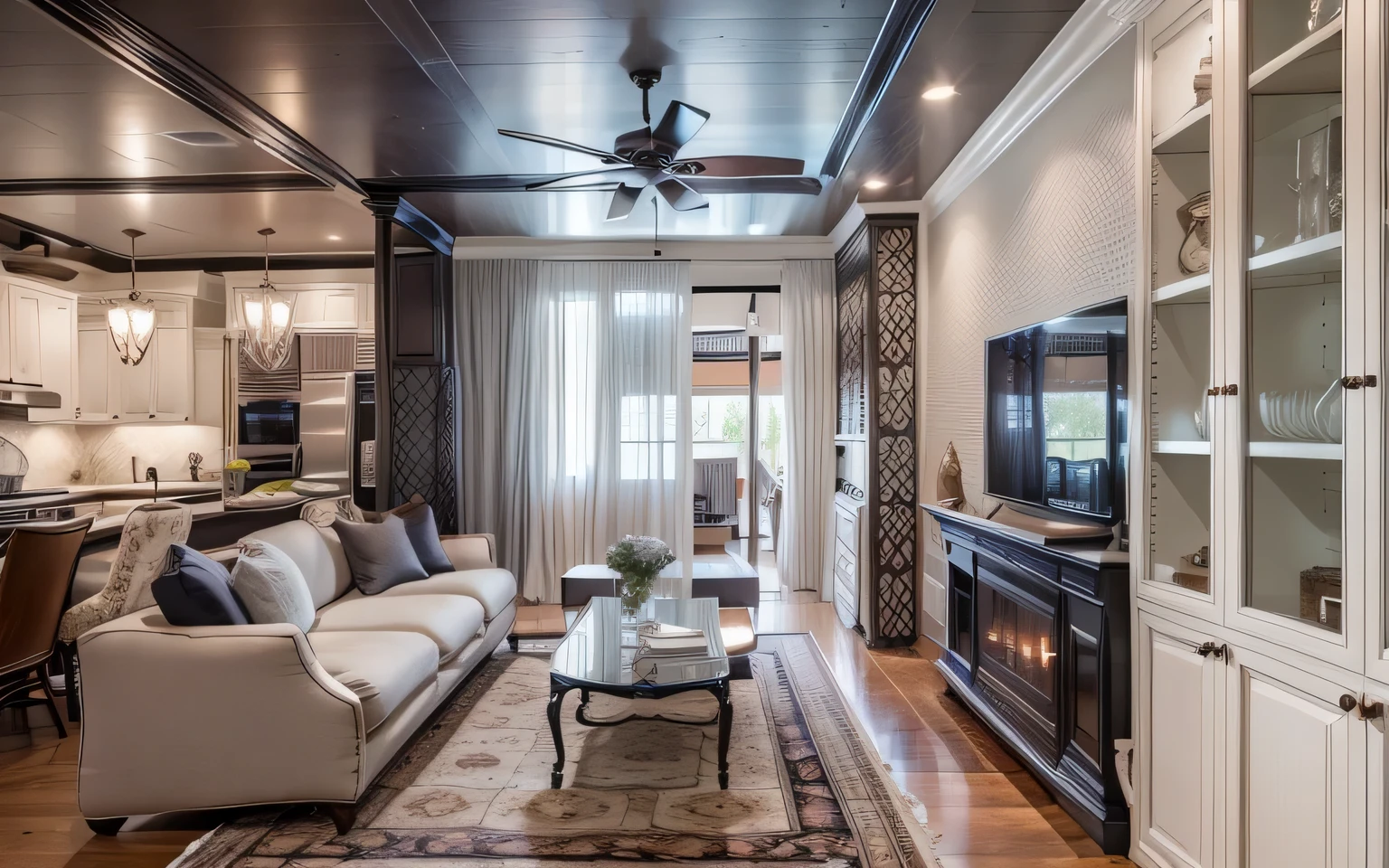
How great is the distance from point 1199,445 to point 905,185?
2965 millimetres

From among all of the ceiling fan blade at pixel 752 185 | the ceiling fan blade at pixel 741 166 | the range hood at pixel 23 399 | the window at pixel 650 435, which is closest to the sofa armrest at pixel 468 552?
the window at pixel 650 435

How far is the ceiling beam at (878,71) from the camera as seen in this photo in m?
2.71

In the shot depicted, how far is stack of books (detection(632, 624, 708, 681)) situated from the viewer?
2.92m

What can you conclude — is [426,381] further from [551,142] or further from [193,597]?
[193,597]

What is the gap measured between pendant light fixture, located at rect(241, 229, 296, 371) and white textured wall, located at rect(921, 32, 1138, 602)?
160 inches

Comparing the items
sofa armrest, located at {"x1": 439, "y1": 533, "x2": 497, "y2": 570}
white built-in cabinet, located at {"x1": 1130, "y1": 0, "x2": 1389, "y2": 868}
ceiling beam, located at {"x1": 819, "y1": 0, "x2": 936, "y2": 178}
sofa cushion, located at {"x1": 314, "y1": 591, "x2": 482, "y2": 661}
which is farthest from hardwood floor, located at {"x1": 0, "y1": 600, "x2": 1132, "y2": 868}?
ceiling beam, located at {"x1": 819, "y1": 0, "x2": 936, "y2": 178}

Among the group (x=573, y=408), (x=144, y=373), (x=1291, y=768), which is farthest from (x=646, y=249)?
(x=1291, y=768)

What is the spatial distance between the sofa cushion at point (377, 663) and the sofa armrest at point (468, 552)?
4.65 ft

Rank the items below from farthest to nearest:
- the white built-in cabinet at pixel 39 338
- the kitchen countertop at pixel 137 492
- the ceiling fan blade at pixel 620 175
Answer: the kitchen countertop at pixel 137 492 < the white built-in cabinet at pixel 39 338 < the ceiling fan blade at pixel 620 175

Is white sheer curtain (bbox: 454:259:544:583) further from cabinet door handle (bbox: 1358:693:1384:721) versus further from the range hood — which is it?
cabinet door handle (bbox: 1358:693:1384:721)

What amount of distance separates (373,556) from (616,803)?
6.84 ft

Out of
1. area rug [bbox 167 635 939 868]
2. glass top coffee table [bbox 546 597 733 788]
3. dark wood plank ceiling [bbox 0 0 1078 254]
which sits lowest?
area rug [bbox 167 635 939 868]

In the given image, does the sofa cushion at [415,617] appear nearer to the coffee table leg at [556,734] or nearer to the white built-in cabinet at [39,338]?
the coffee table leg at [556,734]

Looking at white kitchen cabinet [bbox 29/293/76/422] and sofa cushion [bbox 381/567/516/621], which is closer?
sofa cushion [bbox 381/567/516/621]
